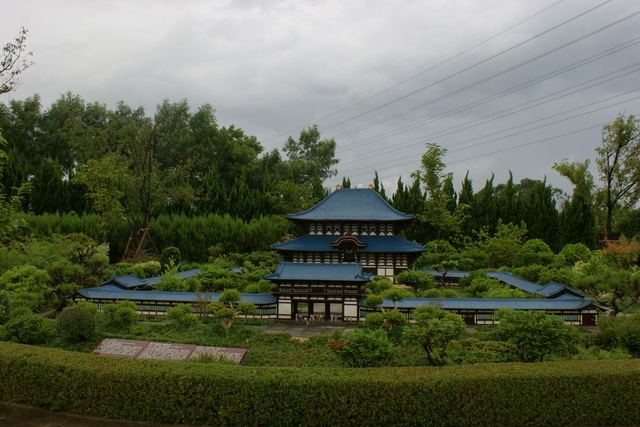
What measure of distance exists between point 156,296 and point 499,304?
45.0 ft

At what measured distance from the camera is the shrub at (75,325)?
12.5 m

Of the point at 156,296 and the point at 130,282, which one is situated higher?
the point at 130,282

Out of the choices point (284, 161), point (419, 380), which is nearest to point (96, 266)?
point (419, 380)

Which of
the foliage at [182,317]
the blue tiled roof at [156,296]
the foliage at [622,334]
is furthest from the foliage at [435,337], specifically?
the blue tiled roof at [156,296]

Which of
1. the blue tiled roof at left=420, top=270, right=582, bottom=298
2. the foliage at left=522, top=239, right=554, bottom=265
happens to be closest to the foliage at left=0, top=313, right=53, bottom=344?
the blue tiled roof at left=420, top=270, right=582, bottom=298

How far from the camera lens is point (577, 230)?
34094 millimetres

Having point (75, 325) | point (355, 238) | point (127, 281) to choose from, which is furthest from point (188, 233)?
point (75, 325)

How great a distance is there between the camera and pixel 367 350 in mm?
10445

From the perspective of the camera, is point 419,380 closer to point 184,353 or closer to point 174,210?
point 184,353

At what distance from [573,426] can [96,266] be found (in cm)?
2053

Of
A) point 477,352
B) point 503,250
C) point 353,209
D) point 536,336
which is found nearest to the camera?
point 477,352

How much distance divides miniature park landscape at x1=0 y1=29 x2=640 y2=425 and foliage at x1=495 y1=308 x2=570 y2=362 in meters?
0.05

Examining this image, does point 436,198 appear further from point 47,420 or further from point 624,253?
point 47,420

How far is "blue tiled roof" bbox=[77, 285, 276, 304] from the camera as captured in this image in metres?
17.7
